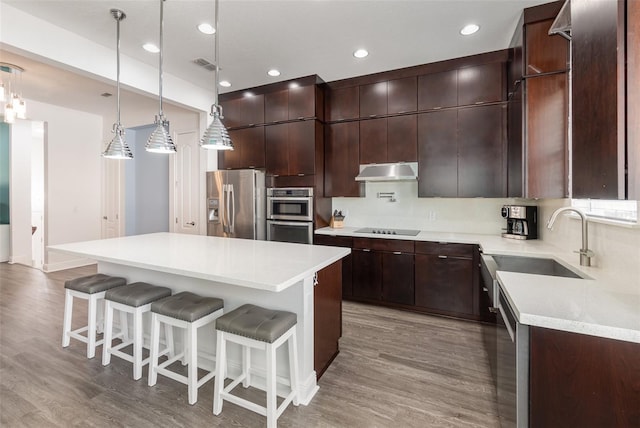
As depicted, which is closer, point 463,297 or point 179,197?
point 463,297

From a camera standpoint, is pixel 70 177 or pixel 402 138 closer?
pixel 402 138

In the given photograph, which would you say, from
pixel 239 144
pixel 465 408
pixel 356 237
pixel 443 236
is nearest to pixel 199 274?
pixel 465 408

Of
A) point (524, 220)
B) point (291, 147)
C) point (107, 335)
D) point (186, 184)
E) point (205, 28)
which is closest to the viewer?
point (107, 335)

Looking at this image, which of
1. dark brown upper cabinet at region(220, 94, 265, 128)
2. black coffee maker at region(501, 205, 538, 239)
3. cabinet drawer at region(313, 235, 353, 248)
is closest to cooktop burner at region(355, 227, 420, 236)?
cabinet drawer at region(313, 235, 353, 248)

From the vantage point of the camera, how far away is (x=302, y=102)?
392 cm

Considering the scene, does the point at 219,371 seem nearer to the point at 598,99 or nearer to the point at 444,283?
the point at 598,99

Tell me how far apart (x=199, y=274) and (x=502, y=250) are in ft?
7.80

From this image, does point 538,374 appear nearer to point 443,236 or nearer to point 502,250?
point 502,250

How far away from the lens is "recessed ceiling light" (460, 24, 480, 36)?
2.71 meters

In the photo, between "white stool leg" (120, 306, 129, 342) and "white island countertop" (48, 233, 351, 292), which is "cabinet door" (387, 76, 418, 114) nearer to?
"white island countertop" (48, 233, 351, 292)

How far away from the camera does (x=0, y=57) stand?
3.38m

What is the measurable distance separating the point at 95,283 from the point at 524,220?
160 inches

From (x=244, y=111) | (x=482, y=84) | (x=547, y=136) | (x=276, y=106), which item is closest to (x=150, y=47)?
(x=244, y=111)

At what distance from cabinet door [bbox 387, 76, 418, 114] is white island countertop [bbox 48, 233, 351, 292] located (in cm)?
220
